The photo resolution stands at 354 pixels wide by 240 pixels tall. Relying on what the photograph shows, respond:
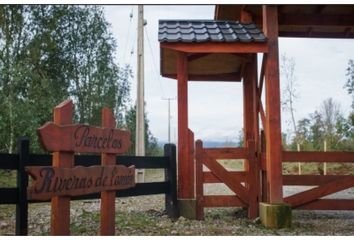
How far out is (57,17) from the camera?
21703 millimetres

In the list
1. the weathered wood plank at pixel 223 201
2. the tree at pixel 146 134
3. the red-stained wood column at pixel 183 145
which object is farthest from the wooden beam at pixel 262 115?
the tree at pixel 146 134

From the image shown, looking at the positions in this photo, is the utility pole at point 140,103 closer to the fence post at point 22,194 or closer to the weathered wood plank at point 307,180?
the weathered wood plank at point 307,180

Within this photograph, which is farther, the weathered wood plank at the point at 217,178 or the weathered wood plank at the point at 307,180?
the weathered wood plank at the point at 307,180

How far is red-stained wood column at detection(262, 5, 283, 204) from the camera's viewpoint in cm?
675

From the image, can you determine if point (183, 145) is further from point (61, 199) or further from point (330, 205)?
point (61, 199)

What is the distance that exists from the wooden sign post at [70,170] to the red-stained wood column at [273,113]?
9.21ft

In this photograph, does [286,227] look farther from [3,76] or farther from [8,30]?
[8,30]

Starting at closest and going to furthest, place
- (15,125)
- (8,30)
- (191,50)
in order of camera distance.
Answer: (191,50) → (15,125) → (8,30)

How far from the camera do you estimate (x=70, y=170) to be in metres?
4.02

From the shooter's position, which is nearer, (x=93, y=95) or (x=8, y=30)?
(x=8, y=30)

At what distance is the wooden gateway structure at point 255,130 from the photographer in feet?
22.5

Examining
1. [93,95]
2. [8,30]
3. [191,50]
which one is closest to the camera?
[191,50]

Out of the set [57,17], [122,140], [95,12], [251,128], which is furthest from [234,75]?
[95,12]

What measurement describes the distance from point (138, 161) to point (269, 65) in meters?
2.53
